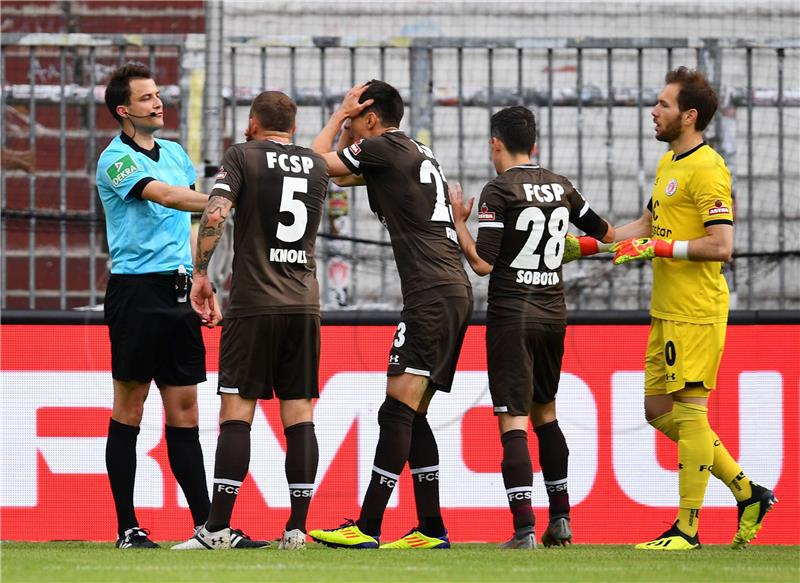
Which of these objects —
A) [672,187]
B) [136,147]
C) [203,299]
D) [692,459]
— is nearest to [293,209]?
[203,299]

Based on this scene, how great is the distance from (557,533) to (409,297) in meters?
1.28

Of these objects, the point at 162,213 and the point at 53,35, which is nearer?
the point at 162,213

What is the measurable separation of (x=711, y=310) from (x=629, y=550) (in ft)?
3.63

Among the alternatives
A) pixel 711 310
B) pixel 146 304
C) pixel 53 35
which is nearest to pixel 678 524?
pixel 711 310

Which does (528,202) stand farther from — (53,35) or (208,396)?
(53,35)

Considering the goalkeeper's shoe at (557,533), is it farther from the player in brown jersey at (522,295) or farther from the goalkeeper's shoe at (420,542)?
the goalkeeper's shoe at (420,542)

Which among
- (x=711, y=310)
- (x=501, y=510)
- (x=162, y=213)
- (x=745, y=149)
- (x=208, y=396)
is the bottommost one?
(x=501, y=510)

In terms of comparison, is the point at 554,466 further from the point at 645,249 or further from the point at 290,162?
the point at 290,162

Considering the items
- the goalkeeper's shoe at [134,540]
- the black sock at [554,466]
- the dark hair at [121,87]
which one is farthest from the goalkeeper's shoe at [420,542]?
the dark hair at [121,87]

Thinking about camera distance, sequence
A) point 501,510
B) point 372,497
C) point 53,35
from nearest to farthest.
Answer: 1. point 372,497
2. point 501,510
3. point 53,35

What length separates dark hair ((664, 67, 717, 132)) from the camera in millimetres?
6168

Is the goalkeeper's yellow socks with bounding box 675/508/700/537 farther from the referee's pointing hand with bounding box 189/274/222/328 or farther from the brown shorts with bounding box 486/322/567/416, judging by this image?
the referee's pointing hand with bounding box 189/274/222/328

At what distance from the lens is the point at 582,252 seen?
21.0 feet

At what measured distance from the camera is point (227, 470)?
224 inches
